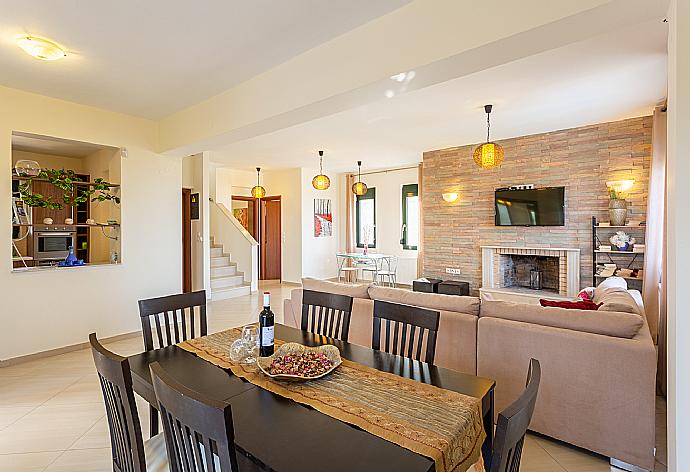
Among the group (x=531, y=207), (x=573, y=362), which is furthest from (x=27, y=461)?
(x=531, y=207)

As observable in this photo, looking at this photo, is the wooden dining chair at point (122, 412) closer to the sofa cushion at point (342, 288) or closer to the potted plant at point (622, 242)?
the sofa cushion at point (342, 288)

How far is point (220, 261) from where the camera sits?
844 centimetres

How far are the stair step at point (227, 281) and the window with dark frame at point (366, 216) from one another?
3.18 m

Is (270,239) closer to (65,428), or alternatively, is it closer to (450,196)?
(450,196)

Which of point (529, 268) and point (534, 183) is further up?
point (534, 183)

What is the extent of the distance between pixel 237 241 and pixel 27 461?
20.7 feet

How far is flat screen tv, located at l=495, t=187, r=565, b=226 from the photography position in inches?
237

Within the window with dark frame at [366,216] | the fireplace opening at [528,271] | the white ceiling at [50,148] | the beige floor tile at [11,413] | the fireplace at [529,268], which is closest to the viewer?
the beige floor tile at [11,413]

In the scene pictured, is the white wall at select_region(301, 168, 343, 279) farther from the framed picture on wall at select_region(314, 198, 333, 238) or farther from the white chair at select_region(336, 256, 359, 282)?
the white chair at select_region(336, 256, 359, 282)

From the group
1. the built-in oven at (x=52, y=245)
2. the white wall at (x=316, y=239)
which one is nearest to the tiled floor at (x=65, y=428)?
the built-in oven at (x=52, y=245)

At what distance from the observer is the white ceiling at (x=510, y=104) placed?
3359mm

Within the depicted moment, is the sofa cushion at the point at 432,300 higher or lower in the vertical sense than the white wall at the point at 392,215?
lower

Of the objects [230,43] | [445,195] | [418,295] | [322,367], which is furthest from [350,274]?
[322,367]

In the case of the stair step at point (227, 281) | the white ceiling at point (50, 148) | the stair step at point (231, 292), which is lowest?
the stair step at point (231, 292)
